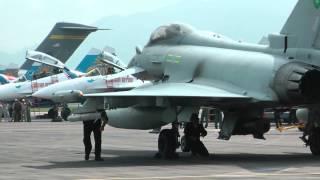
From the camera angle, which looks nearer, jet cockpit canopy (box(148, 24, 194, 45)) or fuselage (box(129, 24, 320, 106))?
fuselage (box(129, 24, 320, 106))

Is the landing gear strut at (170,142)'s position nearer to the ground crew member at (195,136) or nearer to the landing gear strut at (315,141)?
the ground crew member at (195,136)

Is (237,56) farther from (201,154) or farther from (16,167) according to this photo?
(16,167)

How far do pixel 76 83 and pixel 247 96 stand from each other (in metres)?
26.4

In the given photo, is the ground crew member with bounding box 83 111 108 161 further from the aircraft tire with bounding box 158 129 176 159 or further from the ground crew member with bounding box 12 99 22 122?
the ground crew member with bounding box 12 99 22 122

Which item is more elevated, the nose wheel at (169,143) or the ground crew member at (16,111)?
the nose wheel at (169,143)

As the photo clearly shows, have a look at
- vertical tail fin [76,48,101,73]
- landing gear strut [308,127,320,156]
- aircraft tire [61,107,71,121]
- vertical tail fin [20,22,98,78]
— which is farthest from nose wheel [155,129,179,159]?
vertical tail fin [20,22,98,78]

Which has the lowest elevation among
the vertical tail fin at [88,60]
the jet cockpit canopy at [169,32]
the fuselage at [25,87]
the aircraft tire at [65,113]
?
the aircraft tire at [65,113]

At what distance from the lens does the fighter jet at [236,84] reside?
15594 mm

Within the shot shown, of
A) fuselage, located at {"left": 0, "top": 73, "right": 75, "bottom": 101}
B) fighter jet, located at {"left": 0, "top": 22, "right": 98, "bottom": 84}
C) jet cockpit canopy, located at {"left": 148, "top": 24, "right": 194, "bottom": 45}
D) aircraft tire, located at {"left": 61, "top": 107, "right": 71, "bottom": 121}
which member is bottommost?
aircraft tire, located at {"left": 61, "top": 107, "right": 71, "bottom": 121}

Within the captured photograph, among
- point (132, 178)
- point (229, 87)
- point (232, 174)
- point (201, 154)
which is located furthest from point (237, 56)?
point (132, 178)

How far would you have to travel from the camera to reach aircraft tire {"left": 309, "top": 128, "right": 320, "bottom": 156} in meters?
17.5

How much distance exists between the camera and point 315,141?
1758cm

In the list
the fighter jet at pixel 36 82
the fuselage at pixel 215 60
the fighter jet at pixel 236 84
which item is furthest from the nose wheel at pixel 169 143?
the fighter jet at pixel 36 82

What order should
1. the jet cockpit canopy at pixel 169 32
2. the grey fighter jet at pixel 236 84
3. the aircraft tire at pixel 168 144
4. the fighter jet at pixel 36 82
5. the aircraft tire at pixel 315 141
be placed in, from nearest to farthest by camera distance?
the grey fighter jet at pixel 236 84
the aircraft tire at pixel 168 144
the aircraft tire at pixel 315 141
the jet cockpit canopy at pixel 169 32
the fighter jet at pixel 36 82
